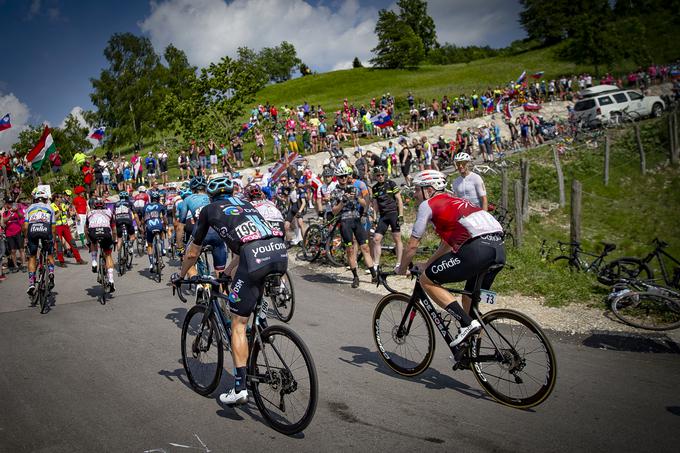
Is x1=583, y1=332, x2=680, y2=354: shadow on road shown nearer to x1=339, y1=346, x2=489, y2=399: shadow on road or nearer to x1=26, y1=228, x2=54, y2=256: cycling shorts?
x1=339, y1=346, x2=489, y2=399: shadow on road

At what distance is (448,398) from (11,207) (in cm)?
1610

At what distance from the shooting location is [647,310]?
737 centimetres

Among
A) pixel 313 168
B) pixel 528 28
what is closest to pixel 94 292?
pixel 313 168

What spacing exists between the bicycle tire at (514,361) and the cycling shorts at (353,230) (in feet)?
17.6

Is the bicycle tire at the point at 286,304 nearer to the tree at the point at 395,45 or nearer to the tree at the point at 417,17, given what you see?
the tree at the point at 395,45

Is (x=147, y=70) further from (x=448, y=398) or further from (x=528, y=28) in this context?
(x=528, y=28)

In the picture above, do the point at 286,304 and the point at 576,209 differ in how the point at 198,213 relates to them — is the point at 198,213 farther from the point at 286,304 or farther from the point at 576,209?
the point at 576,209

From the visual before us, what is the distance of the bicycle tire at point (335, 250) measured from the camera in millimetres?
12529

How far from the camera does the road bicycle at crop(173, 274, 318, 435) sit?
437 cm

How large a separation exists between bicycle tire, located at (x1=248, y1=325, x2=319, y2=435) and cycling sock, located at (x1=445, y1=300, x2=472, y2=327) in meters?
1.64

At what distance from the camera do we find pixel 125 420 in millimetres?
5008

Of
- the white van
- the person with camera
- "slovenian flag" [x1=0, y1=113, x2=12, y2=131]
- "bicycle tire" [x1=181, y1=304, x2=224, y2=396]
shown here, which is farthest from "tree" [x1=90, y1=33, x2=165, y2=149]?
"bicycle tire" [x1=181, y1=304, x2=224, y2=396]

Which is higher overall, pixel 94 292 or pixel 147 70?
pixel 147 70

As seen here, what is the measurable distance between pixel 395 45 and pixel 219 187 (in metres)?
92.1
